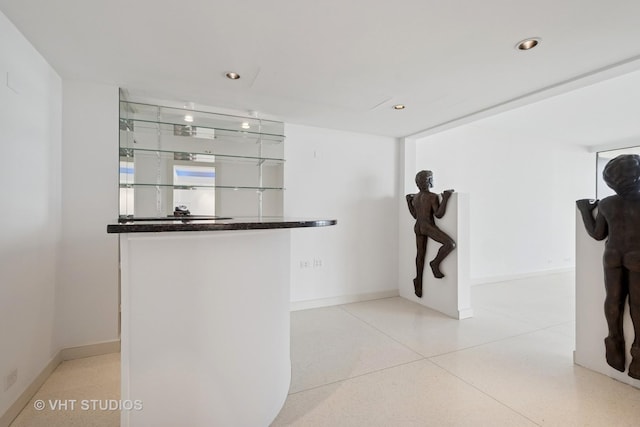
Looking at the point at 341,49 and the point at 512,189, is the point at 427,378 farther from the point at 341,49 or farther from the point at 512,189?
the point at 512,189

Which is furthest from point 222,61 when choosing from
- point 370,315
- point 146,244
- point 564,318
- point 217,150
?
point 564,318

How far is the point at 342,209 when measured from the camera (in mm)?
3990

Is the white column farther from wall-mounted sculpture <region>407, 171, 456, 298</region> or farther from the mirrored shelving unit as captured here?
the mirrored shelving unit

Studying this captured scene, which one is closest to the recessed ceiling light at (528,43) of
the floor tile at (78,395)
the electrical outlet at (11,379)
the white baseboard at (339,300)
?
the white baseboard at (339,300)

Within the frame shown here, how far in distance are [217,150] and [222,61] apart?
122 cm

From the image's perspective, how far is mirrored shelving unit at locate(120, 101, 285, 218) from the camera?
2.89 m

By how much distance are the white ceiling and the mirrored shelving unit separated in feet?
0.90

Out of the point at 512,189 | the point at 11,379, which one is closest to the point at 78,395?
the point at 11,379

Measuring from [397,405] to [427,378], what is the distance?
1.41 feet

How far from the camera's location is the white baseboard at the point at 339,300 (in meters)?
3.73

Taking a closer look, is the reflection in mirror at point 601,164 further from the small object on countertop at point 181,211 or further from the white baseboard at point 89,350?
the white baseboard at point 89,350

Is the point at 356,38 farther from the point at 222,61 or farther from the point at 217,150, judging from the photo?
the point at 217,150

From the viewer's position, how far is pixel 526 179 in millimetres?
5270

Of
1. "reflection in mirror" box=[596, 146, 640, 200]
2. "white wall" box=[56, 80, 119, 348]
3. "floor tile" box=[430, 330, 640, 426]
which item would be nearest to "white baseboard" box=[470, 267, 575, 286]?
"reflection in mirror" box=[596, 146, 640, 200]
